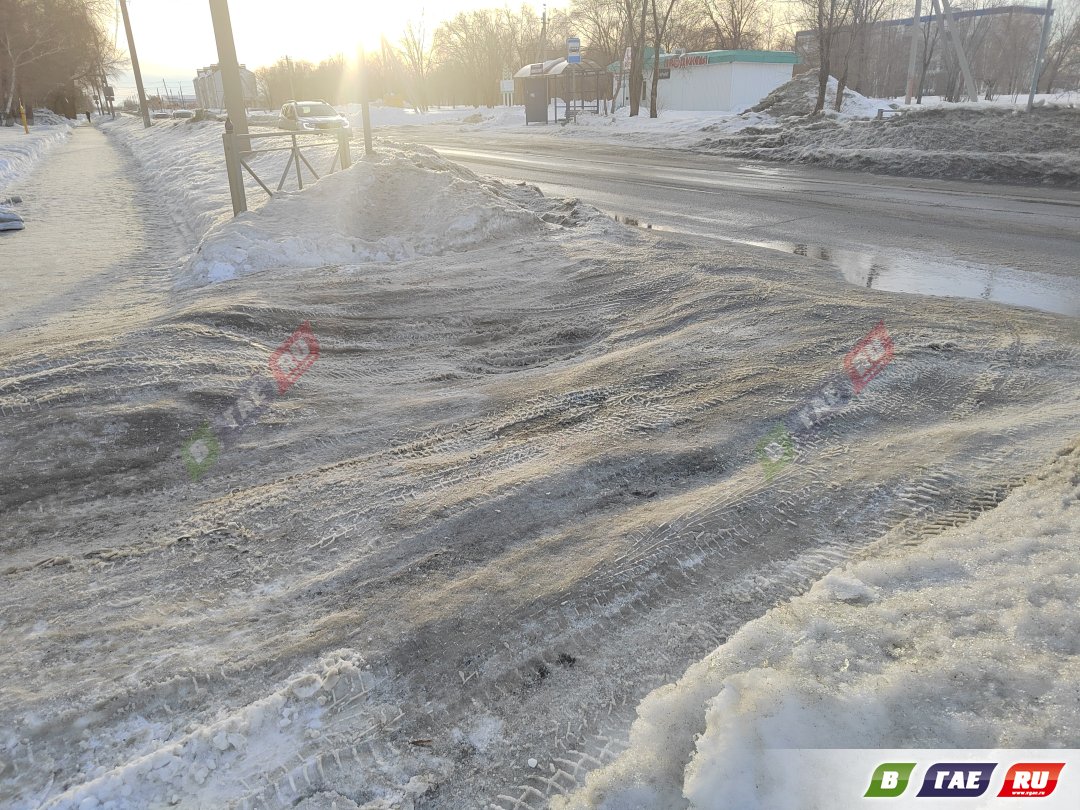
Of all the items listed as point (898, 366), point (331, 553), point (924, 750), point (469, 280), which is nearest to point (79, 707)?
point (331, 553)

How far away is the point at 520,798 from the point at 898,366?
158 inches

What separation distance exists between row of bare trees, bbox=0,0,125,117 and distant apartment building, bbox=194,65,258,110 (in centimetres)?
1208

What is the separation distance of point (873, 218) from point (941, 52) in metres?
46.6

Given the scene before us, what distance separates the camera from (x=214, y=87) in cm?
8162

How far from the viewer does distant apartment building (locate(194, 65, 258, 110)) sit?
263 feet

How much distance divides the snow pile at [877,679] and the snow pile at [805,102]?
33.3 m

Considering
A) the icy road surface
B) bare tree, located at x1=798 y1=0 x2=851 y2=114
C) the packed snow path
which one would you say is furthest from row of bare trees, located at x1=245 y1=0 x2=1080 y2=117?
the icy road surface

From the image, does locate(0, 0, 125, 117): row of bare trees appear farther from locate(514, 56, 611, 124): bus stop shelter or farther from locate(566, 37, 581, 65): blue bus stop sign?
locate(566, 37, 581, 65): blue bus stop sign

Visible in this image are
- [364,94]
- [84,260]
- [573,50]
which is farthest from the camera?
[573,50]

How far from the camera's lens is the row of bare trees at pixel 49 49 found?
46.2 m

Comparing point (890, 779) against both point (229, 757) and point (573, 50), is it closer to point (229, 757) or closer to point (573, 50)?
point (229, 757)

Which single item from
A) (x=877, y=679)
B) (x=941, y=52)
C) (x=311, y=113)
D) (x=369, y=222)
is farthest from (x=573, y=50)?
(x=877, y=679)

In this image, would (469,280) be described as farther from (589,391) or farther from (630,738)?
(630,738)

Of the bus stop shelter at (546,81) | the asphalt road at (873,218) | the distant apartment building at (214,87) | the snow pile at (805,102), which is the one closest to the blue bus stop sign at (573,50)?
the bus stop shelter at (546,81)
